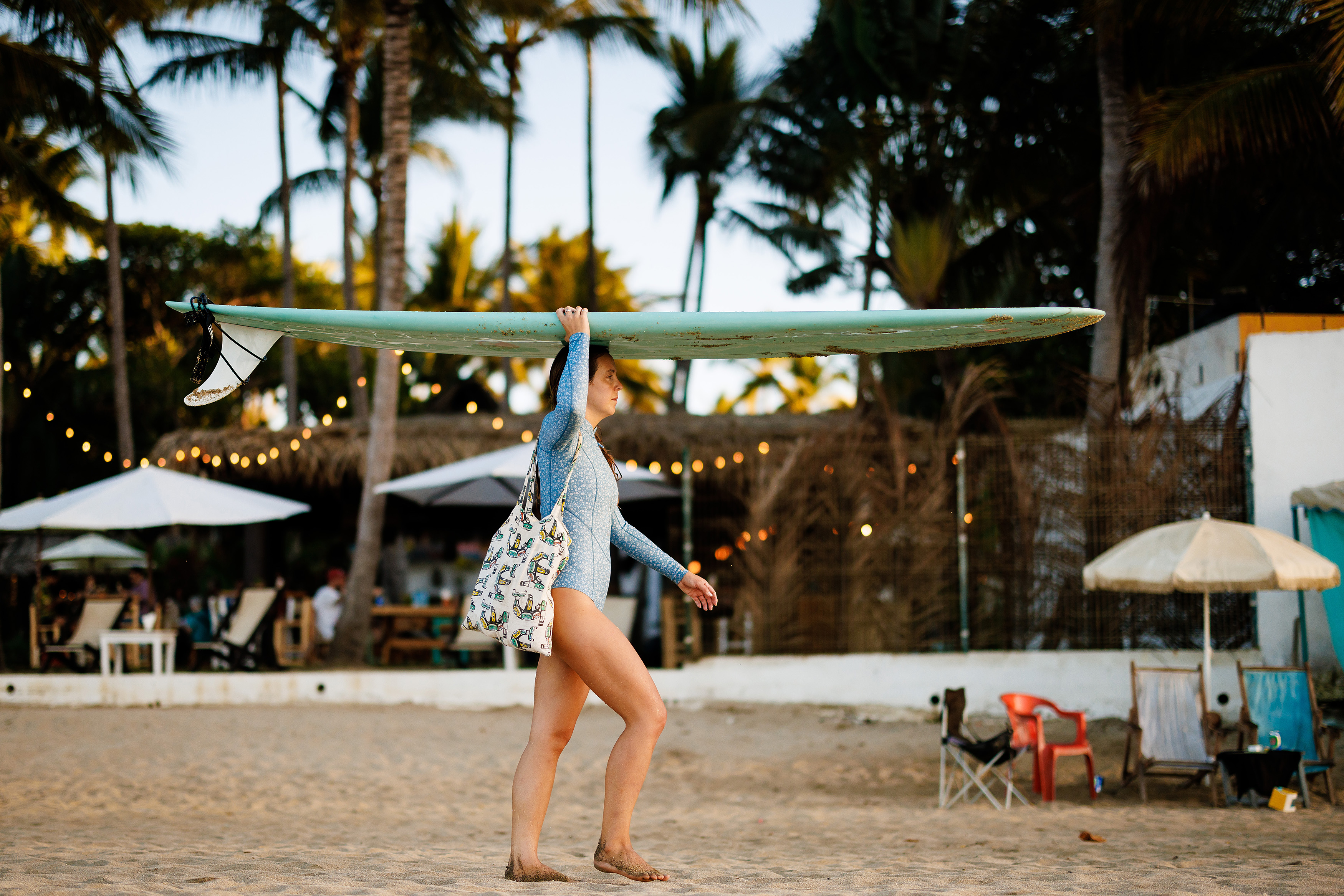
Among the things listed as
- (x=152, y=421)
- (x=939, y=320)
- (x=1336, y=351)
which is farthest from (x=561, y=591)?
(x=152, y=421)

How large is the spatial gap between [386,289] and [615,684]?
9713 mm

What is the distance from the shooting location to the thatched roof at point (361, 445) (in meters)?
14.2

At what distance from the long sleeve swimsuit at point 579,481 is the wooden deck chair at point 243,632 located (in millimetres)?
9140

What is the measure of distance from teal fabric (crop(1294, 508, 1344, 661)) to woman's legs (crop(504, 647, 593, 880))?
7598mm

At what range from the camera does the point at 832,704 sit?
10242 millimetres

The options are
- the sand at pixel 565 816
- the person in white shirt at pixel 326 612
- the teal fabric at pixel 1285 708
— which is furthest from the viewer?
the person in white shirt at pixel 326 612

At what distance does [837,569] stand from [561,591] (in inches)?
295

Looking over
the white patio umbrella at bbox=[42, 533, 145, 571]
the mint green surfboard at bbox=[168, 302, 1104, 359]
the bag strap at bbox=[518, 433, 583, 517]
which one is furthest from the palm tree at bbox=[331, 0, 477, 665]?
the bag strap at bbox=[518, 433, 583, 517]

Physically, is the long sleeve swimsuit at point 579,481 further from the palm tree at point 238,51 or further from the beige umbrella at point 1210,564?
the palm tree at point 238,51

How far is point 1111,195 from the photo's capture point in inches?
485

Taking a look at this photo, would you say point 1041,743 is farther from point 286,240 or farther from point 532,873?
point 286,240

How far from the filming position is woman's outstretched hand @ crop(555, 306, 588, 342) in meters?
3.32

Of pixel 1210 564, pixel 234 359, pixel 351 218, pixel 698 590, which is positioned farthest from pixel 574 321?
pixel 351 218

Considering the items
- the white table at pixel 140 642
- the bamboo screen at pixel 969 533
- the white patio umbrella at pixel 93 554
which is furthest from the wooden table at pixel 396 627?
the white patio umbrella at pixel 93 554
